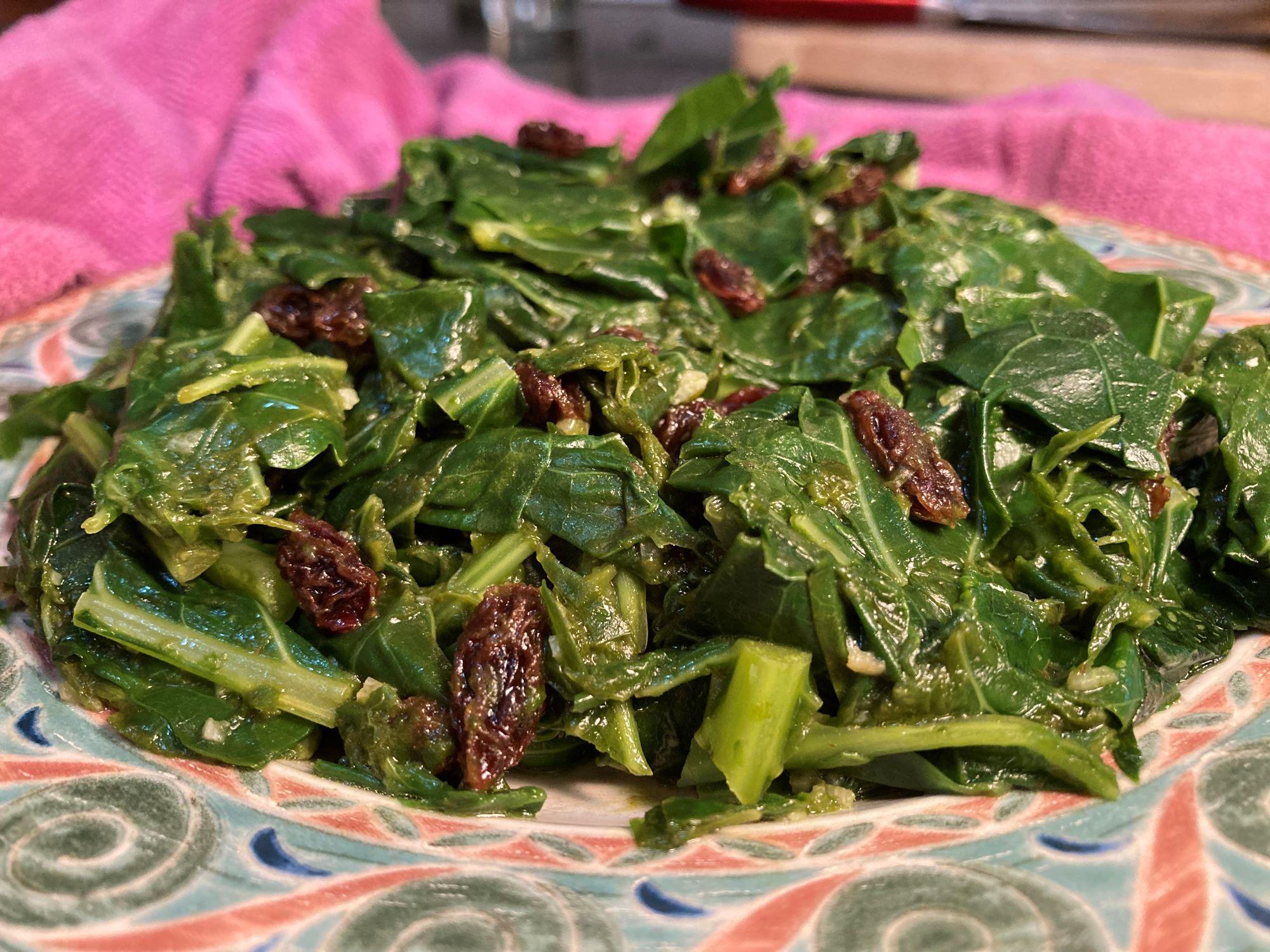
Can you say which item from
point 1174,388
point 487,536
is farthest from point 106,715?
point 1174,388

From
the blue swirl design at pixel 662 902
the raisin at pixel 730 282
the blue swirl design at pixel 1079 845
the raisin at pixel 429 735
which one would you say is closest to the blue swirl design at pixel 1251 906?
the blue swirl design at pixel 1079 845

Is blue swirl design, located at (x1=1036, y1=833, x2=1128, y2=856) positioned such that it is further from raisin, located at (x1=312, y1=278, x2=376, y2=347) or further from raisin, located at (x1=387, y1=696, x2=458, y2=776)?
raisin, located at (x1=312, y1=278, x2=376, y2=347)

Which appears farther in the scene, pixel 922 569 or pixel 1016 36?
pixel 1016 36

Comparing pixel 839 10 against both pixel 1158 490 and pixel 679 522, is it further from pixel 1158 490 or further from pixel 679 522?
pixel 679 522

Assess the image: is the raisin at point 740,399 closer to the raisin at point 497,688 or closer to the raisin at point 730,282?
the raisin at point 730,282

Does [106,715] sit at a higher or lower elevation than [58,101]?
lower

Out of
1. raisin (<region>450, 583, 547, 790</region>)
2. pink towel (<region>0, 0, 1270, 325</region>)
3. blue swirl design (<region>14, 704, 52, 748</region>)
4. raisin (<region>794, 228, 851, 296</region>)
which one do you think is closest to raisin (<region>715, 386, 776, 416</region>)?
raisin (<region>794, 228, 851, 296</region>)

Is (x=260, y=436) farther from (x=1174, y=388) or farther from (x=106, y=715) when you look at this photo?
(x=1174, y=388)
